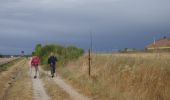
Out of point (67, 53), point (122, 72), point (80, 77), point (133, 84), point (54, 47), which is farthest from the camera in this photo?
point (54, 47)

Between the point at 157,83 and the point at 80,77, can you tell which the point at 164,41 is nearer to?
the point at 80,77

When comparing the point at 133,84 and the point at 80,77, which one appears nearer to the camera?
the point at 133,84

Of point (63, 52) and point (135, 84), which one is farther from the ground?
point (63, 52)

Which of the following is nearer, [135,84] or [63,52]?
[135,84]

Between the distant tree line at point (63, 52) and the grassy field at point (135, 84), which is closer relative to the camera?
the grassy field at point (135, 84)

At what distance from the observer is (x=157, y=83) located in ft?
65.9

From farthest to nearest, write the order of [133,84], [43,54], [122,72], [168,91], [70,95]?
[43,54], [122,72], [70,95], [133,84], [168,91]

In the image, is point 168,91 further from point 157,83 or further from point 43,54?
point 43,54

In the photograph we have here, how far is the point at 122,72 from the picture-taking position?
26109mm

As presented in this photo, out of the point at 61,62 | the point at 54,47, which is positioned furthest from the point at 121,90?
the point at 54,47

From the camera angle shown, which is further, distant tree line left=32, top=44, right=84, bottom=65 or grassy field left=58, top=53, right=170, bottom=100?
distant tree line left=32, top=44, right=84, bottom=65

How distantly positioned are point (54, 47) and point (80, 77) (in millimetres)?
41233

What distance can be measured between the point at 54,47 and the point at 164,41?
2000 cm

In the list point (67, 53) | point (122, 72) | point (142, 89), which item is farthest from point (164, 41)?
point (142, 89)
